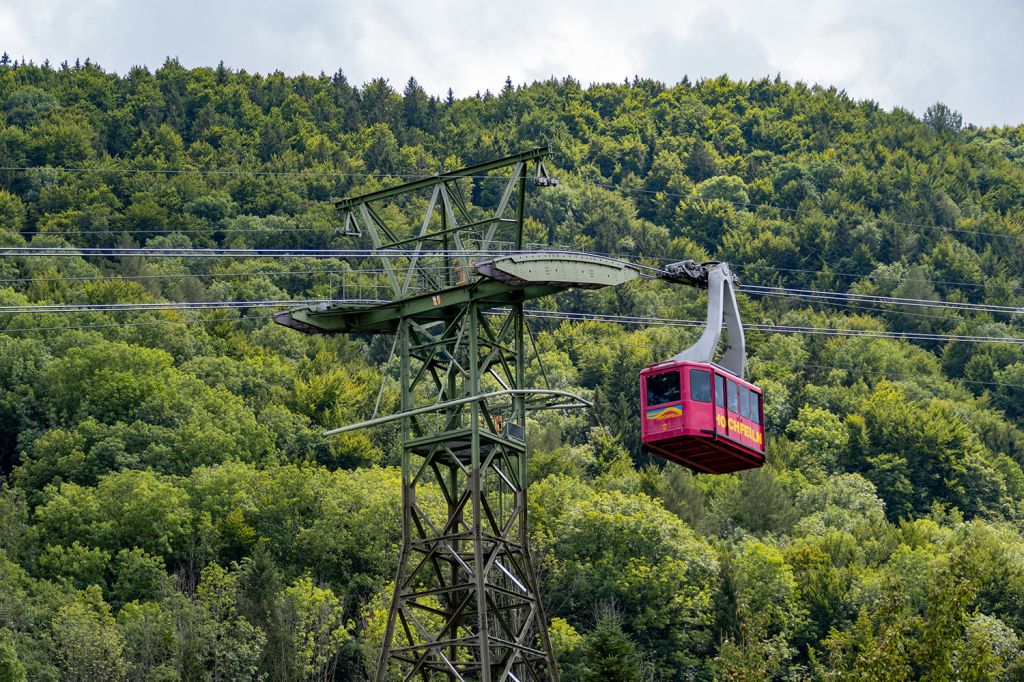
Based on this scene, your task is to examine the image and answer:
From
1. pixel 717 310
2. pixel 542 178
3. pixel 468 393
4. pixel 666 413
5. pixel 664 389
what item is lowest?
pixel 666 413

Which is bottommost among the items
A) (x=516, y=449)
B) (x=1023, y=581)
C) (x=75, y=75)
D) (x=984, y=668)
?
(x=984, y=668)

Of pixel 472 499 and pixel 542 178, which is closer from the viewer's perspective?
pixel 472 499

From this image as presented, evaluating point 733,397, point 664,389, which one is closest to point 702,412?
point 664,389

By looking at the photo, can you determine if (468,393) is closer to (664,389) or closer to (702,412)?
(664,389)

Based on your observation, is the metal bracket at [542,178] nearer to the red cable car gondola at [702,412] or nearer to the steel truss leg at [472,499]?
the steel truss leg at [472,499]

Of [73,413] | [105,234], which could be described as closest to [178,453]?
[73,413]

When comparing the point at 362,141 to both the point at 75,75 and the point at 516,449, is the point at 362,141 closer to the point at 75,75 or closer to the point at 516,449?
→ the point at 75,75

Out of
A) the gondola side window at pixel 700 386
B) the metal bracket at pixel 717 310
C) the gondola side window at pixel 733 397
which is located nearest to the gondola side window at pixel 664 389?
the gondola side window at pixel 700 386
